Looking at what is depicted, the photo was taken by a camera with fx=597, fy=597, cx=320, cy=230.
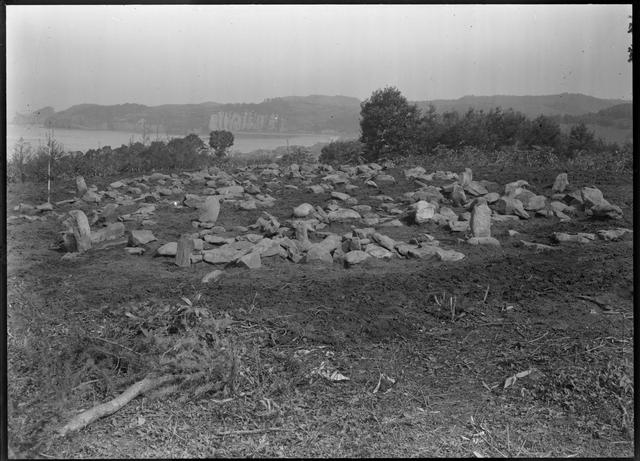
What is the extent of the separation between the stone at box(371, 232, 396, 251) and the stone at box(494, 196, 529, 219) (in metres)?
2.25

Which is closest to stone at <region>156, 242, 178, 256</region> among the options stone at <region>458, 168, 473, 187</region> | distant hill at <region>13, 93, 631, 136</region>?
distant hill at <region>13, 93, 631, 136</region>

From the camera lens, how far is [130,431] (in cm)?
414

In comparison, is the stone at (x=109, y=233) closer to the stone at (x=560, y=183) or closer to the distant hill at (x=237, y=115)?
the distant hill at (x=237, y=115)

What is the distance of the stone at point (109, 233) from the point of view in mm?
6848

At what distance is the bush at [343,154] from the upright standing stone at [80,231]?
5.96 metres

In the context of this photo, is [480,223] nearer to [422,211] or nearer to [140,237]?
[422,211]

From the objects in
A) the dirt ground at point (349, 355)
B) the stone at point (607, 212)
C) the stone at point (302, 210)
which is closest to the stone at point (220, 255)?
the dirt ground at point (349, 355)

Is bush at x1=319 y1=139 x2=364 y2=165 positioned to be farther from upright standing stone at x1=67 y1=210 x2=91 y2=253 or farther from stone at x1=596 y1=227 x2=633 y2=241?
upright standing stone at x1=67 y1=210 x2=91 y2=253

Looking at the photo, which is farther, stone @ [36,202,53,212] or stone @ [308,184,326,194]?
stone @ [308,184,326,194]

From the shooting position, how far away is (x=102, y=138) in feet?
25.8

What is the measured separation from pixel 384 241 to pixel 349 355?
2.28 meters

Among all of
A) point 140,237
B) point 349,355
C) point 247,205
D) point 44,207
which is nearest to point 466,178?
point 247,205

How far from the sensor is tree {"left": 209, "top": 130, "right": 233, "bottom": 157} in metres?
8.26

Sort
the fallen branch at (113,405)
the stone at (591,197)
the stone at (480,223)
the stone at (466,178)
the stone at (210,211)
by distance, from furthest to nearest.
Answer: the stone at (466,178)
the stone at (591,197)
the stone at (210,211)
the stone at (480,223)
the fallen branch at (113,405)
